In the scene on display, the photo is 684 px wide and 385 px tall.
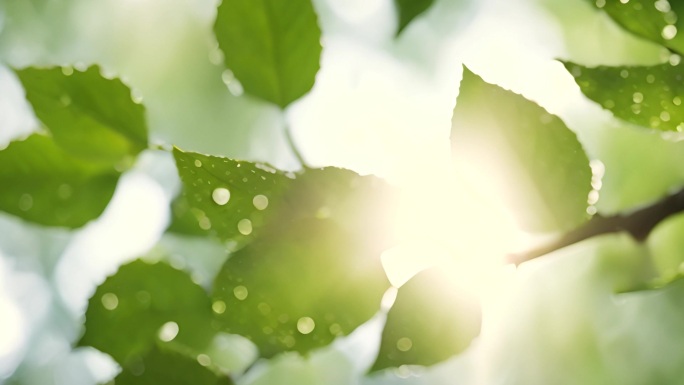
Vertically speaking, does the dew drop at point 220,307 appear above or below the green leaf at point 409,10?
below

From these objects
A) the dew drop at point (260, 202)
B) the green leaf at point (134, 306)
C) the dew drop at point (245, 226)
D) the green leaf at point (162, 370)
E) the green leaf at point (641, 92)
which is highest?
the green leaf at point (641, 92)

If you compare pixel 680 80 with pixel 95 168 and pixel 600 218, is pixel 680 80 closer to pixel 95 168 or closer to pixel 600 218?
pixel 600 218

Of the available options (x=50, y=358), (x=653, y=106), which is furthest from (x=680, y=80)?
(x=50, y=358)

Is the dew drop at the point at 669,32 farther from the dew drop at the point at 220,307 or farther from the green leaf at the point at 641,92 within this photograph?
the dew drop at the point at 220,307

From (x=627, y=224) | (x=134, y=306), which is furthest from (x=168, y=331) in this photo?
(x=627, y=224)

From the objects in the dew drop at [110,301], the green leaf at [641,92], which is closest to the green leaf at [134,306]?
the dew drop at [110,301]

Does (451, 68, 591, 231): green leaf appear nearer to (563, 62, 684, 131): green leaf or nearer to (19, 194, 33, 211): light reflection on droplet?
(563, 62, 684, 131): green leaf
